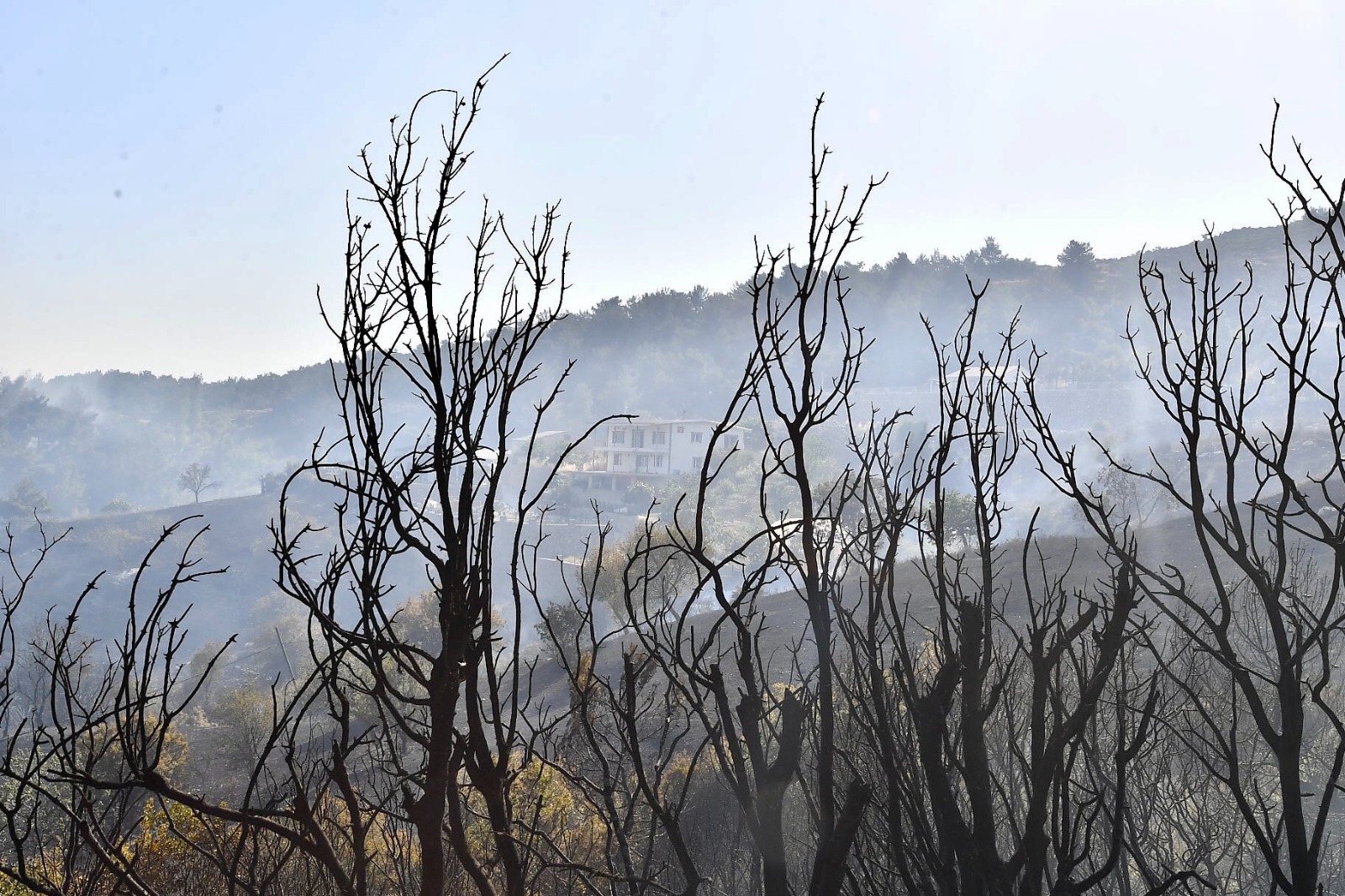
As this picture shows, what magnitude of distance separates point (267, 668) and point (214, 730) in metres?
15.3

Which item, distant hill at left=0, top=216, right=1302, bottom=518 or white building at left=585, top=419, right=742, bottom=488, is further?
distant hill at left=0, top=216, right=1302, bottom=518

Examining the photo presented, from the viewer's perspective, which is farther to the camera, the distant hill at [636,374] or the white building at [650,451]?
the distant hill at [636,374]

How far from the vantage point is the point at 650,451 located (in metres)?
61.3

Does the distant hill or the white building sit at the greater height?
the distant hill

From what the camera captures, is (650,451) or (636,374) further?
(636,374)

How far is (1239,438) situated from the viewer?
5.79 ft

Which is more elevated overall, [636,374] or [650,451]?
[636,374]

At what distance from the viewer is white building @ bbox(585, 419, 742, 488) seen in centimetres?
6016

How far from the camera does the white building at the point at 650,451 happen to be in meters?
60.2

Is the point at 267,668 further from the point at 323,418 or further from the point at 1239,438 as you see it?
the point at 323,418

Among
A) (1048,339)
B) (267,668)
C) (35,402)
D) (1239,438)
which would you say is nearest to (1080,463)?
(1048,339)

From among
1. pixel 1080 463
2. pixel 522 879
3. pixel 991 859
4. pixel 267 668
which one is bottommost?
pixel 267 668

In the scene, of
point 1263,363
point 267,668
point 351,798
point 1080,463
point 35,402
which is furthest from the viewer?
point 35,402

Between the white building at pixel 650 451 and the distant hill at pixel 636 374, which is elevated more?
the distant hill at pixel 636 374
